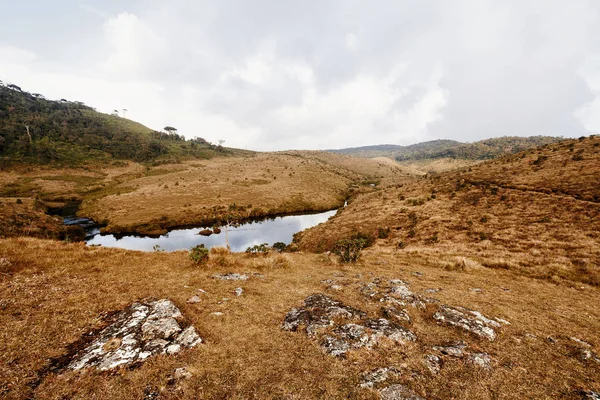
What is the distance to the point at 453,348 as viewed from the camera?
8961mm

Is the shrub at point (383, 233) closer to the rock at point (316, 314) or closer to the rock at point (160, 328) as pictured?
the rock at point (316, 314)

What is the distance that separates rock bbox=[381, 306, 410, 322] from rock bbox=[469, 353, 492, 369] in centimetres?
268

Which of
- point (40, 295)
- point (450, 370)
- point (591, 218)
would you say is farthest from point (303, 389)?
point (591, 218)

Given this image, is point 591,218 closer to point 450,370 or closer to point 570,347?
point 570,347

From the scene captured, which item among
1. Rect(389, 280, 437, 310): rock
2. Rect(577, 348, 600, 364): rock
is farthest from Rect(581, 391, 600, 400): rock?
Rect(389, 280, 437, 310): rock

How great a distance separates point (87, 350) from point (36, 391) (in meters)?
1.64

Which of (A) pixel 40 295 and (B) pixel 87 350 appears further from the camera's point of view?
(A) pixel 40 295

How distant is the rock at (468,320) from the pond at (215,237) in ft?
100

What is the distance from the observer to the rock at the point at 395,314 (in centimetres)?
1091

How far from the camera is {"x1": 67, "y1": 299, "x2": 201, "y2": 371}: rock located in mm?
7434

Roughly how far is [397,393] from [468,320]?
6041mm

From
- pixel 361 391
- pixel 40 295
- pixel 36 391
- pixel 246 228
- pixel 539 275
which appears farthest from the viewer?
pixel 246 228

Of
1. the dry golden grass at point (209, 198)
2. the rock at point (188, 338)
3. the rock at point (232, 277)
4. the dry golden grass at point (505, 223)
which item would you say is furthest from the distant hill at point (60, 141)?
the rock at point (188, 338)

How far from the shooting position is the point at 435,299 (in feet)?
43.2
